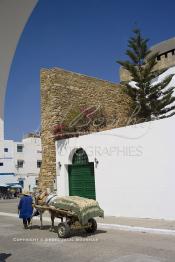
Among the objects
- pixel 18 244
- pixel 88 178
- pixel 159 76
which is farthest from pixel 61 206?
pixel 159 76

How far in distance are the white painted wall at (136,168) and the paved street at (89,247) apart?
7.74 ft

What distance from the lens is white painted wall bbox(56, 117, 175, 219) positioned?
11477 mm

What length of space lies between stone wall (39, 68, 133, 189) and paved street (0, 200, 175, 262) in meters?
7.26

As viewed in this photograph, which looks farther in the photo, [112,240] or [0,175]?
[0,175]

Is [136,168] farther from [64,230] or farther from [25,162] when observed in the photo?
[25,162]

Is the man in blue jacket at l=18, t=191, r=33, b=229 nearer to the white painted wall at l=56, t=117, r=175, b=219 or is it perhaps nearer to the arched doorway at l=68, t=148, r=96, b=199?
the white painted wall at l=56, t=117, r=175, b=219

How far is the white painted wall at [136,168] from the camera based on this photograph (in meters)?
11.5

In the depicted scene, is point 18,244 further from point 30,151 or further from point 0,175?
point 30,151

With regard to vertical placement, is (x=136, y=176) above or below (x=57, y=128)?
below

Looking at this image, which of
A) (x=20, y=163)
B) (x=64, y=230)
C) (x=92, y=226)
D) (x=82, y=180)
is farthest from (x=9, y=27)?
(x=20, y=163)

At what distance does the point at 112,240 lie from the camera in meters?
8.48

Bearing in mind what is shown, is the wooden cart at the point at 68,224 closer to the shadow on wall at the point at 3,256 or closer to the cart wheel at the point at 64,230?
the cart wheel at the point at 64,230

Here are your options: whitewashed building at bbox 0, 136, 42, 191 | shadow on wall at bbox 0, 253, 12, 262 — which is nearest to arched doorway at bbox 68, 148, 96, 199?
shadow on wall at bbox 0, 253, 12, 262

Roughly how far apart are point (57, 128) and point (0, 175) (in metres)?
33.4
